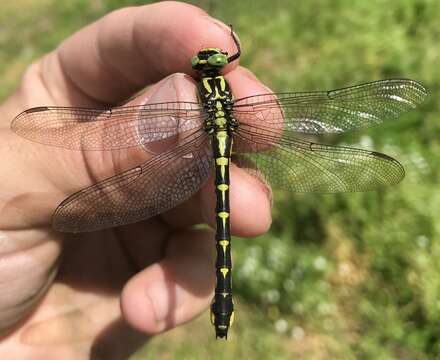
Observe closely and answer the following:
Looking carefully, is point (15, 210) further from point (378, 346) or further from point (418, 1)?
point (418, 1)

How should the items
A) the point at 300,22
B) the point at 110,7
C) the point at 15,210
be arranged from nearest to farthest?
the point at 15,210, the point at 300,22, the point at 110,7

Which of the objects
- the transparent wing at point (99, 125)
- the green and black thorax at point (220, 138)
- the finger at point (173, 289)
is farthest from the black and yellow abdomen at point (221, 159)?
the finger at point (173, 289)

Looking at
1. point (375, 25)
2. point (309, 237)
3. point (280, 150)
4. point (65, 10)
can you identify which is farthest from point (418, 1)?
point (65, 10)

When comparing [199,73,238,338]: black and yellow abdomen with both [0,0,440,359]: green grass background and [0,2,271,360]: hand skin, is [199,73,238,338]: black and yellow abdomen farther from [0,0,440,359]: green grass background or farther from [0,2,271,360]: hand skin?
[0,0,440,359]: green grass background

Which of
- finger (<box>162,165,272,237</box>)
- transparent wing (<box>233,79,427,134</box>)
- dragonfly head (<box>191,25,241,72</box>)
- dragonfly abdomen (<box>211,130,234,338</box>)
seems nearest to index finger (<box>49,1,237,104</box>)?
dragonfly head (<box>191,25,241,72</box>)

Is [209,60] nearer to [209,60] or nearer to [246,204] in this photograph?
[209,60]

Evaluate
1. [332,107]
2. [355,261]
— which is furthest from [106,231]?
[355,261]
